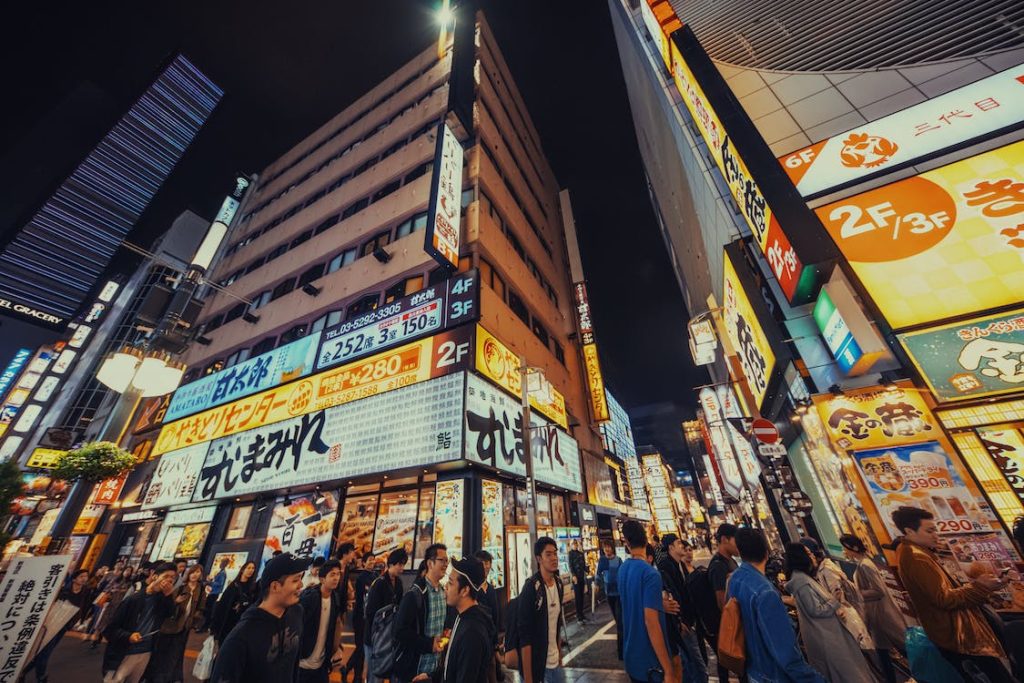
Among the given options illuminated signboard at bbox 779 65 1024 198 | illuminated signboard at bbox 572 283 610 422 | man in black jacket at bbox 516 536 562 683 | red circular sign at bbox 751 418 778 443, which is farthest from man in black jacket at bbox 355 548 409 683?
illuminated signboard at bbox 572 283 610 422

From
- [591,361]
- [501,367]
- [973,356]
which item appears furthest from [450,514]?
[591,361]

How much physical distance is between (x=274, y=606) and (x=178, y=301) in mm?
16286

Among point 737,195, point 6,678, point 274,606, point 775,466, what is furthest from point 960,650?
point 6,678

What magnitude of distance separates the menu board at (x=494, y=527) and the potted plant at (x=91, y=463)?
16.1 m

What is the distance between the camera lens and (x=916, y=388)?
6172mm

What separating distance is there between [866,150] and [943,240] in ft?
9.19

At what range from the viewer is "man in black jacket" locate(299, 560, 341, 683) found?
14.2 feet

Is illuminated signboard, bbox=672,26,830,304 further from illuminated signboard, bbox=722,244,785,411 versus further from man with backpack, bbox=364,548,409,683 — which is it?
man with backpack, bbox=364,548,409,683

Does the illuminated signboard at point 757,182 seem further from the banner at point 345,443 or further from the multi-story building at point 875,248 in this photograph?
the banner at point 345,443

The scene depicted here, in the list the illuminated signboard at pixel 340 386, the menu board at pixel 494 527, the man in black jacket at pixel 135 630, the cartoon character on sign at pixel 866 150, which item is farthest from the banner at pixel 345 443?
the cartoon character on sign at pixel 866 150

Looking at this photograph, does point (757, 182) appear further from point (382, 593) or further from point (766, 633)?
point (382, 593)

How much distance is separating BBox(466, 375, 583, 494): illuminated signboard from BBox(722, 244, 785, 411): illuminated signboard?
21.0ft

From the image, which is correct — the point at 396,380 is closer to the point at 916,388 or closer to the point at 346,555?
the point at 346,555

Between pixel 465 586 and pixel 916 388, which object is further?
pixel 916 388
